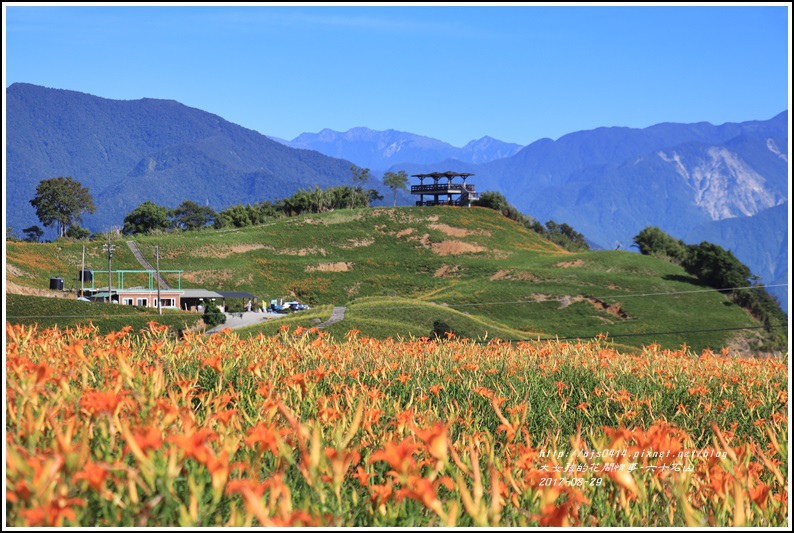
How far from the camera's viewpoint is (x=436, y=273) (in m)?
59.4

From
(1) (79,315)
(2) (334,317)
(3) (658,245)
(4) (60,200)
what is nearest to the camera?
(1) (79,315)

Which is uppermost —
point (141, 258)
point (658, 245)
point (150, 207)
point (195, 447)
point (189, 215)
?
point (150, 207)

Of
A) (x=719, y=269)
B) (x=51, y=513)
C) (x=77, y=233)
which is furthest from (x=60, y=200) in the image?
(x=51, y=513)

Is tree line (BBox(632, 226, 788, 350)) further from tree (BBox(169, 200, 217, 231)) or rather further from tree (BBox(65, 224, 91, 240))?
tree (BBox(169, 200, 217, 231))

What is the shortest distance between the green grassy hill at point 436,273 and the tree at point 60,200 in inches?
1479

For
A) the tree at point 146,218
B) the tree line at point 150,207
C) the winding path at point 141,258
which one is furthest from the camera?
the tree at point 146,218

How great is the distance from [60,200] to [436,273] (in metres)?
58.2

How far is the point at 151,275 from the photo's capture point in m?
52.0

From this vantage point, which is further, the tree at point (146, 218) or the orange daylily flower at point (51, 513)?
the tree at point (146, 218)

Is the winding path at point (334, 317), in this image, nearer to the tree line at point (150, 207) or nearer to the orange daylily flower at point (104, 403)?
the orange daylily flower at point (104, 403)

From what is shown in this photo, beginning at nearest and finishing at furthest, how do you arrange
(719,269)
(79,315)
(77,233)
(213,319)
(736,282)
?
(79,315) < (213,319) < (736,282) < (719,269) < (77,233)

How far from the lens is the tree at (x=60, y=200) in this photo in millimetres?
93750

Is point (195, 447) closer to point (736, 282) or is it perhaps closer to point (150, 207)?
point (736, 282)

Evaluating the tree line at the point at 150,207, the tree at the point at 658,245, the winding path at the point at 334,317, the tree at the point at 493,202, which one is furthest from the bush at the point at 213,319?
the tree at the point at 658,245
